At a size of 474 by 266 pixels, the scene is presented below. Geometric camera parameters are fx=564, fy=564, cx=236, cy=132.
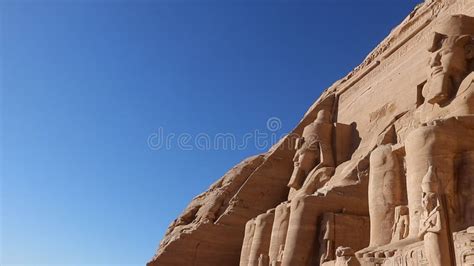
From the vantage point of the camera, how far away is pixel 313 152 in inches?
543

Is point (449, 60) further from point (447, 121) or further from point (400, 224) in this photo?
point (400, 224)

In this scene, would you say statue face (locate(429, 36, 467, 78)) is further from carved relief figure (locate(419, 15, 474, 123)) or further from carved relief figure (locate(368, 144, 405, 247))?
carved relief figure (locate(368, 144, 405, 247))

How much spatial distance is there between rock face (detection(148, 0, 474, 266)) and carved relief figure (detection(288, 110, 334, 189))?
31 millimetres

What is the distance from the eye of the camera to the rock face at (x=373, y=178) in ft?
22.0

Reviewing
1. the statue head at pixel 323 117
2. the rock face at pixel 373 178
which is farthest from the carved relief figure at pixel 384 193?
the statue head at pixel 323 117

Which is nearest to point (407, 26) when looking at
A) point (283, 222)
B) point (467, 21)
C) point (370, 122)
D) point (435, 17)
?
point (435, 17)

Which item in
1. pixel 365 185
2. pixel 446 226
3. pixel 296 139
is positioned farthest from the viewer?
pixel 296 139

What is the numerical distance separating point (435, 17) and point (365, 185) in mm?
4698

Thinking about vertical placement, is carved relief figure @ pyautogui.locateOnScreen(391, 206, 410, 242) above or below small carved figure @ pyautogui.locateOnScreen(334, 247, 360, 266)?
above

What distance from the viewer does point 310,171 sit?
44.6 feet

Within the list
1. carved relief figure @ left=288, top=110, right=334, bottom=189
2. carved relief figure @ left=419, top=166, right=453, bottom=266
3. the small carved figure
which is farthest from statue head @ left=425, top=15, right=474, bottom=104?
carved relief figure @ left=288, top=110, right=334, bottom=189

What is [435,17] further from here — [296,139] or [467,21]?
[296,139]

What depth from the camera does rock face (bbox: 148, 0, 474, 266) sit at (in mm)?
6695

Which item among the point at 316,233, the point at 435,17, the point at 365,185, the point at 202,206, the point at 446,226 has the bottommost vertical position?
the point at 446,226
